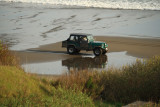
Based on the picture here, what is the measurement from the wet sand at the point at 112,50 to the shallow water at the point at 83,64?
3.88 feet

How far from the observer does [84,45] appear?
97.1ft

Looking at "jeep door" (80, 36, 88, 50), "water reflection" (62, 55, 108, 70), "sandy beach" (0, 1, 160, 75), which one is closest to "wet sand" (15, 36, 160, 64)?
"sandy beach" (0, 1, 160, 75)

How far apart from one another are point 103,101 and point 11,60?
15.7 ft

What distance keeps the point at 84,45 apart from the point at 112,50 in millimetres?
3243

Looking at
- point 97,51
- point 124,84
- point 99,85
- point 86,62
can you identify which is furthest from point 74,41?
point 124,84

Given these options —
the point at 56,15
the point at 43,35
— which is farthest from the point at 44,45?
the point at 56,15

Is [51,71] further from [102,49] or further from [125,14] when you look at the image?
[125,14]

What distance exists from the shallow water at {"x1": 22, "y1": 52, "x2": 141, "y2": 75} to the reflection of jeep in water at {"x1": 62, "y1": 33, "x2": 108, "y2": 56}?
61 cm

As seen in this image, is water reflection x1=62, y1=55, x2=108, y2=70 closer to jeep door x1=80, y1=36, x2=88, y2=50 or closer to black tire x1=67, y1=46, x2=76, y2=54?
jeep door x1=80, y1=36, x2=88, y2=50

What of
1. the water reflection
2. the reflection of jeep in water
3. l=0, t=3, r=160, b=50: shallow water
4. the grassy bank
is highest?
the grassy bank

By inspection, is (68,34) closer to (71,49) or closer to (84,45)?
(71,49)

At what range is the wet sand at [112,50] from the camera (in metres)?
28.1

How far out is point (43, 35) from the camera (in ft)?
134

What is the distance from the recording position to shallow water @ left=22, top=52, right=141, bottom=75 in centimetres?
2320
